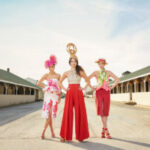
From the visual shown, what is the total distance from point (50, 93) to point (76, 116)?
2.87ft

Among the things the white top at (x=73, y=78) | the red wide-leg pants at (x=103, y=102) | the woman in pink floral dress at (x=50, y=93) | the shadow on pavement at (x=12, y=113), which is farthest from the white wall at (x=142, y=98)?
the white top at (x=73, y=78)

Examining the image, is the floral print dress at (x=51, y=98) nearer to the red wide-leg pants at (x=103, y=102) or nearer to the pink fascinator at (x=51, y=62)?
the pink fascinator at (x=51, y=62)

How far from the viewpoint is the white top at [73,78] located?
14.2ft

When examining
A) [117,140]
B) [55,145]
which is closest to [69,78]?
[55,145]

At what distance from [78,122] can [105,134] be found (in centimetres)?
88

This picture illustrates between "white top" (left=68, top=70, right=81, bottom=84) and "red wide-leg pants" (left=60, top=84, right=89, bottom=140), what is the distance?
88 millimetres

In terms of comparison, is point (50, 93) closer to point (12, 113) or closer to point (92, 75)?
point (92, 75)

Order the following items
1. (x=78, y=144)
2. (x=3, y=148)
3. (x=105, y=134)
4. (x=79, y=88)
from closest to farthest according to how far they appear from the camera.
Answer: (x=3, y=148) < (x=78, y=144) < (x=79, y=88) < (x=105, y=134)

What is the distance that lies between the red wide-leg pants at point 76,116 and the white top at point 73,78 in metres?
0.09

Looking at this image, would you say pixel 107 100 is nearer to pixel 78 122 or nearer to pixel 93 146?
pixel 78 122

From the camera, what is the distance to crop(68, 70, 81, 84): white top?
432cm

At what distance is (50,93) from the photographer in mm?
4641

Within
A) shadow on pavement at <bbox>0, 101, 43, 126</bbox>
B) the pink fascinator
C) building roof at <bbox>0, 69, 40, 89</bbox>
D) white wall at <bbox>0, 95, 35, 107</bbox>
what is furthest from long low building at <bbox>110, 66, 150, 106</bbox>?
the pink fascinator

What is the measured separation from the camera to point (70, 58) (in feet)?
14.7
